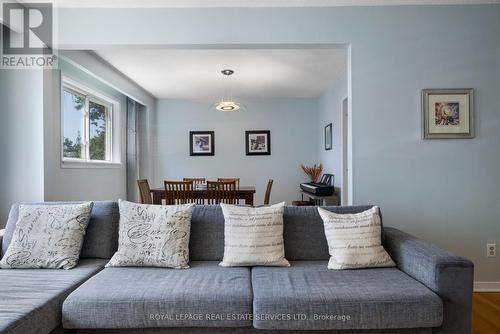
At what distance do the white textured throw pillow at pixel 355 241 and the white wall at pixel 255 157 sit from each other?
398cm

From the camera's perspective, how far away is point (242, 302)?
1528 mm

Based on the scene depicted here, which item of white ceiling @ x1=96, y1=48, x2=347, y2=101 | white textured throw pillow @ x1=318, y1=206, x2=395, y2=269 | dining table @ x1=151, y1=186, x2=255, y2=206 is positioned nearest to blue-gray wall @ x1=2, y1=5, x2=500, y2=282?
white textured throw pillow @ x1=318, y1=206, x2=395, y2=269

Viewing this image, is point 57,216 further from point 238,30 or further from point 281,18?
point 281,18

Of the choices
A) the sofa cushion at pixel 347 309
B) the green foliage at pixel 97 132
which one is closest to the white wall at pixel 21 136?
the green foliage at pixel 97 132

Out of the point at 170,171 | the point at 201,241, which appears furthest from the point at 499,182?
the point at 170,171

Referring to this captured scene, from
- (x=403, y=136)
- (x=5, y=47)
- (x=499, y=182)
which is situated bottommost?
(x=499, y=182)

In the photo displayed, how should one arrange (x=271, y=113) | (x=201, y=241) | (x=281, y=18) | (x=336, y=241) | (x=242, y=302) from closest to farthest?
(x=242, y=302) < (x=336, y=241) < (x=201, y=241) < (x=281, y=18) < (x=271, y=113)

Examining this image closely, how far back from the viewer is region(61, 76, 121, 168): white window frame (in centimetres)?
354

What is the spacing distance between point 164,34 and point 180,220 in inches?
60.1

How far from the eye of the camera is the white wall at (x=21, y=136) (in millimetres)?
2523

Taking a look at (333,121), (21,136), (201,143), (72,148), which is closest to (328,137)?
(333,121)

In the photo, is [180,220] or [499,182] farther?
[499,182]

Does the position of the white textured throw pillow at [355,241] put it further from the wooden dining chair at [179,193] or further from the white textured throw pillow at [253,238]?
the wooden dining chair at [179,193]

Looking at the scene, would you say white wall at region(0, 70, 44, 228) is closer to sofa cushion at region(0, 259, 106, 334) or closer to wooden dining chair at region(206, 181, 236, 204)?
sofa cushion at region(0, 259, 106, 334)
